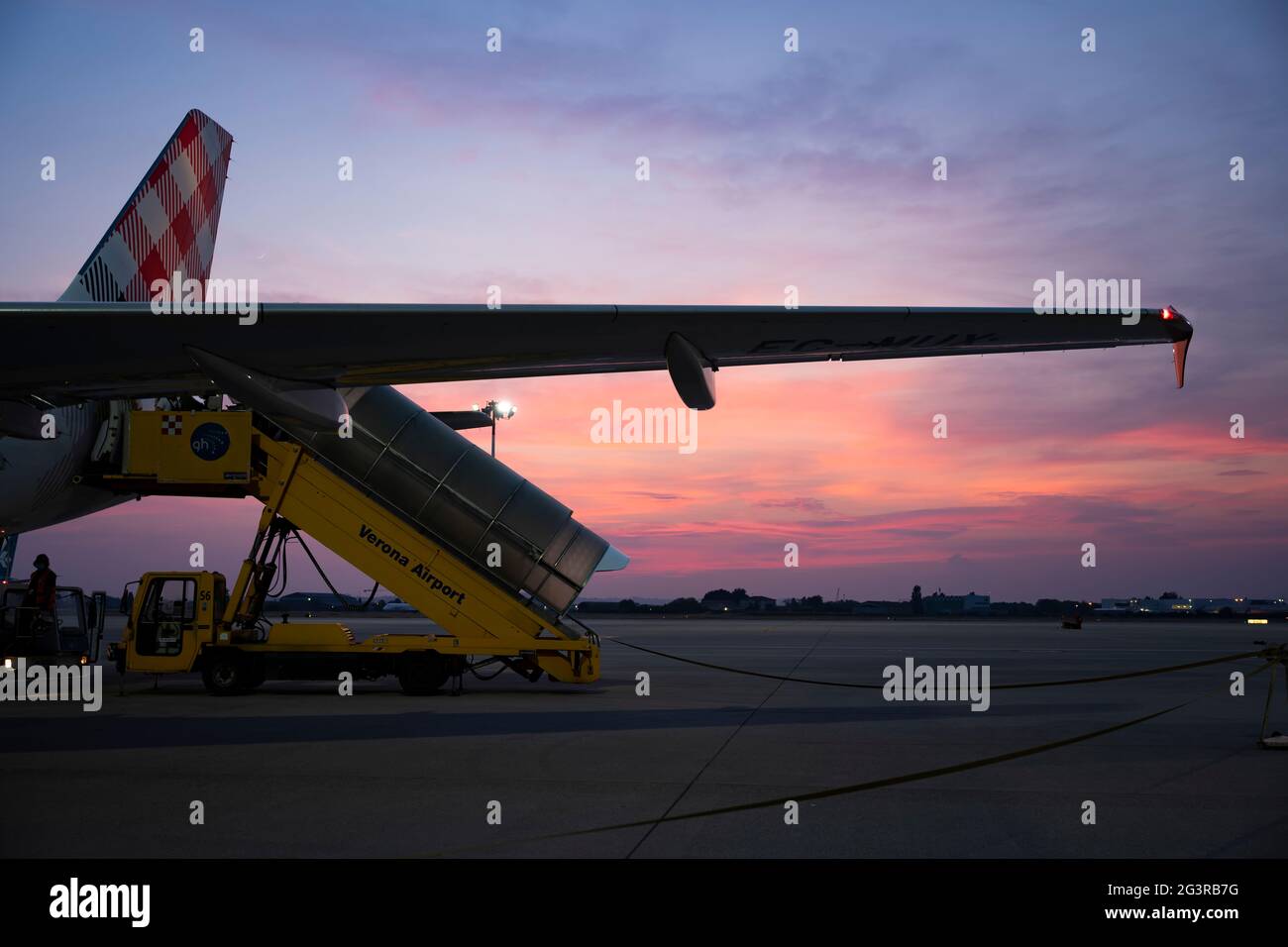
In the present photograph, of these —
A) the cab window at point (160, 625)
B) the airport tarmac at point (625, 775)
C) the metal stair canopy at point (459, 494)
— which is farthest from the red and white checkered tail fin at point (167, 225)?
Result: the airport tarmac at point (625, 775)

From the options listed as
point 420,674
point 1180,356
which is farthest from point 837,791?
point 420,674

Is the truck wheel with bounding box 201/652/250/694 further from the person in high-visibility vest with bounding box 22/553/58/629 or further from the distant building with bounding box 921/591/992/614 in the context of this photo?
the distant building with bounding box 921/591/992/614

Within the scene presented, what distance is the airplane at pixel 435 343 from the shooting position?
8023 mm

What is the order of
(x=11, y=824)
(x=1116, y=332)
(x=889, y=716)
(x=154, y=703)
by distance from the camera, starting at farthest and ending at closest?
(x=154, y=703)
(x=889, y=716)
(x=1116, y=332)
(x=11, y=824)

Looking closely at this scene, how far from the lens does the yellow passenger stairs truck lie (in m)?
16.7

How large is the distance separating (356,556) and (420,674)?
227cm

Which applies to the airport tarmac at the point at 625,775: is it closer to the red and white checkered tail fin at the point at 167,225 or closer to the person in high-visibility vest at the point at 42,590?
the person in high-visibility vest at the point at 42,590

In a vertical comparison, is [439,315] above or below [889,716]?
above

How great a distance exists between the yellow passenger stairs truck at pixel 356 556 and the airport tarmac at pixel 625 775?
70cm

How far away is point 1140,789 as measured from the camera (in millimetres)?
9070

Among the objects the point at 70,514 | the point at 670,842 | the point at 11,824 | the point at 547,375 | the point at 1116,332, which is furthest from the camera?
the point at 70,514
